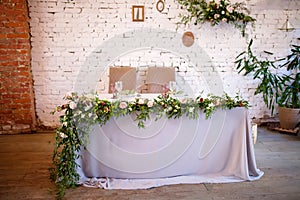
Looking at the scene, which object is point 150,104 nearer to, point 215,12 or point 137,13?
point 137,13

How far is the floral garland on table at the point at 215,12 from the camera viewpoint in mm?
4062

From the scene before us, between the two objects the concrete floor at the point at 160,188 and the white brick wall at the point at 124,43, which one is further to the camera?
the white brick wall at the point at 124,43

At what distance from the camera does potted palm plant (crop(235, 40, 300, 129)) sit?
4.08 metres

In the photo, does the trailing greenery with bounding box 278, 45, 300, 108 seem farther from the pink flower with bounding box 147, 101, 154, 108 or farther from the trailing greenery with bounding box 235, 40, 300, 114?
the pink flower with bounding box 147, 101, 154, 108

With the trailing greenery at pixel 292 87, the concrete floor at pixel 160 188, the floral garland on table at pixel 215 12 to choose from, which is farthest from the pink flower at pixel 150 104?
the trailing greenery at pixel 292 87

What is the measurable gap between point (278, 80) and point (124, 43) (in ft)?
7.62

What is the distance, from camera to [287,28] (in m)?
4.20

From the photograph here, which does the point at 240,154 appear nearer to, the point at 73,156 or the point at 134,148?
the point at 134,148

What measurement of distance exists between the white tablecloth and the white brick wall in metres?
1.82

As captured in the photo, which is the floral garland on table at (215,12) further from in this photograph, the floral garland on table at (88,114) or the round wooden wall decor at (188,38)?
the floral garland on table at (88,114)

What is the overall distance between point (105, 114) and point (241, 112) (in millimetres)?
1213

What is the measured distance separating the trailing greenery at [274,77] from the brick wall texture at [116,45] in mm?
150

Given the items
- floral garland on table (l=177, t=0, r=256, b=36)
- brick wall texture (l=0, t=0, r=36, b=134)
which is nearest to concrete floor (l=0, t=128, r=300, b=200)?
brick wall texture (l=0, t=0, r=36, b=134)

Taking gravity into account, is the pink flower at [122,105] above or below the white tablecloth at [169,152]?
above
